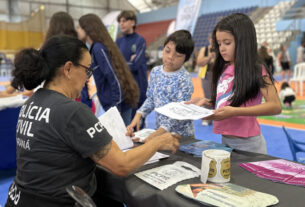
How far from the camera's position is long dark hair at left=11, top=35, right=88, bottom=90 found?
1152 millimetres

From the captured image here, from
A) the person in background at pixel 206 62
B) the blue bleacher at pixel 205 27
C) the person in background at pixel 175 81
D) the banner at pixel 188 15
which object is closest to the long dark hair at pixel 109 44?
the person in background at pixel 175 81

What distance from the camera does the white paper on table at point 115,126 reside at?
1.52 meters

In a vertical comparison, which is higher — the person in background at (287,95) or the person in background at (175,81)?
the person in background at (175,81)

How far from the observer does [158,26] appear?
2192cm

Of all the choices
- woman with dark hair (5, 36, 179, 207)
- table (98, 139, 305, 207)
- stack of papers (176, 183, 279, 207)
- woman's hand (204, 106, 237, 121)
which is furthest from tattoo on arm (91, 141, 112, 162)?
woman's hand (204, 106, 237, 121)

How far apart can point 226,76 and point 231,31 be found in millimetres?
252

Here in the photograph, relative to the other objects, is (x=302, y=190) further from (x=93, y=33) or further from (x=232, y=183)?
(x=93, y=33)

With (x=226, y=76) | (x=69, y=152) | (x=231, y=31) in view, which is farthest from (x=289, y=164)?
(x=69, y=152)

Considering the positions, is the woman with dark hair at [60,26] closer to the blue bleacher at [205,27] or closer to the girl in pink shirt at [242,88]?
Answer: the girl in pink shirt at [242,88]

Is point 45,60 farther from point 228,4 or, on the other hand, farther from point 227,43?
point 228,4

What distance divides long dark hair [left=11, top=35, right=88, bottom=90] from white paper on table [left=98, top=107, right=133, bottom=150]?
1.30 feet

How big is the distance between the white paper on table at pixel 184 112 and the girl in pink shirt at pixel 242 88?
8 centimetres

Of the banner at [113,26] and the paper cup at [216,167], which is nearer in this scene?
the paper cup at [216,167]

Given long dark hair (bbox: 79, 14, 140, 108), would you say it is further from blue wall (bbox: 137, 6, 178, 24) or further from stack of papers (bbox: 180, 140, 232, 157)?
blue wall (bbox: 137, 6, 178, 24)
